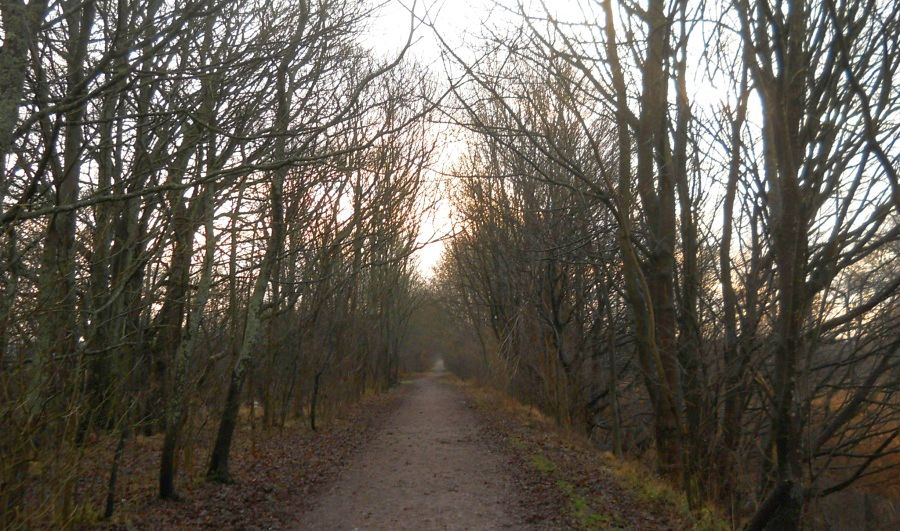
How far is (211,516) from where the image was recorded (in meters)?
8.33

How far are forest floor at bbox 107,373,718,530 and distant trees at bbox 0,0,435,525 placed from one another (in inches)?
27.8

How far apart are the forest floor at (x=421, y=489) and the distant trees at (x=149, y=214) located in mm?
706

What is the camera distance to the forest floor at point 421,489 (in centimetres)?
824

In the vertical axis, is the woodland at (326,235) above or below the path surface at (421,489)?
above

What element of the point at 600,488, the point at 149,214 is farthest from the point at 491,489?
the point at 149,214

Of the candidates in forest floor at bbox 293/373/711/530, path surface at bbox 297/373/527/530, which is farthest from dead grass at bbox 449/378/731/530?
path surface at bbox 297/373/527/530

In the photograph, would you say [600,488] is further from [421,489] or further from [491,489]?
[421,489]

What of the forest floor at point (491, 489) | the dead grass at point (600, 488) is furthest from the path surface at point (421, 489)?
the dead grass at point (600, 488)

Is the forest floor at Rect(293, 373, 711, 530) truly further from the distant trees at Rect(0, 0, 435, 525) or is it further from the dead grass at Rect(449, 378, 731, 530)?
the distant trees at Rect(0, 0, 435, 525)

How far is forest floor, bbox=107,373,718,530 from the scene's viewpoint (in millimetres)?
8242

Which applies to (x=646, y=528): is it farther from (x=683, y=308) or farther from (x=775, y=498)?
(x=683, y=308)

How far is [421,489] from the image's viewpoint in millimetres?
10508

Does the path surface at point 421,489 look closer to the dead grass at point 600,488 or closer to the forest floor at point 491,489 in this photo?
the forest floor at point 491,489

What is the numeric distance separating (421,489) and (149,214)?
5.29 m
